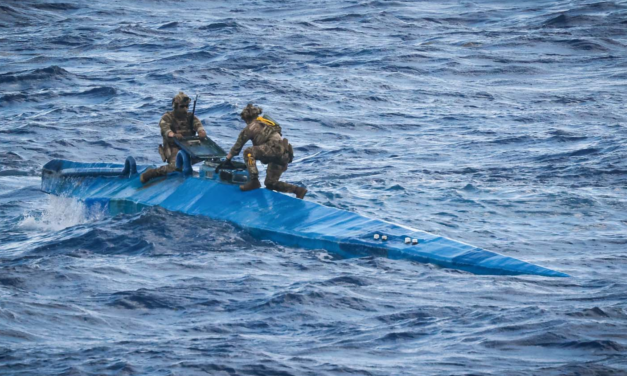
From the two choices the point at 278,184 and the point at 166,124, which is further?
the point at 166,124

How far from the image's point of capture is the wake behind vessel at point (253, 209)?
14.4 m

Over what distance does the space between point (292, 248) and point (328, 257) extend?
833 mm

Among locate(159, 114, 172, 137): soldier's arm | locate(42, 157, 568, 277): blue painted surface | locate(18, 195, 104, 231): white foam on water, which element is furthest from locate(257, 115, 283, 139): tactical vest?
locate(18, 195, 104, 231): white foam on water

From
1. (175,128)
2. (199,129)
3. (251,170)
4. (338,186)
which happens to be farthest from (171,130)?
(338,186)

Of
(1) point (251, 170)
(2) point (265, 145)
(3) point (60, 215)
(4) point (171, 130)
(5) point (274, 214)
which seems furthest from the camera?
(3) point (60, 215)

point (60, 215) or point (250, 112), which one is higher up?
point (250, 112)

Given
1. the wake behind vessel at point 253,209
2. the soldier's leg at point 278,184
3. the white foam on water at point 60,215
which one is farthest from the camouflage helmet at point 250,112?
the white foam on water at point 60,215

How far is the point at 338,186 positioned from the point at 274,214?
4746 millimetres

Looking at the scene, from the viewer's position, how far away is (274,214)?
16.8 metres

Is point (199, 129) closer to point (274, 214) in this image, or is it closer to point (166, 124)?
point (166, 124)

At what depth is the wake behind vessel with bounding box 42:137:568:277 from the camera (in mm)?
14430

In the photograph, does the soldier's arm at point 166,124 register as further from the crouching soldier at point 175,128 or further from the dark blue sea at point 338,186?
the dark blue sea at point 338,186

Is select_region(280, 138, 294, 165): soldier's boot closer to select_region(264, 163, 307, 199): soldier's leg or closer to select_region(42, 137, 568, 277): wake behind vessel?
select_region(264, 163, 307, 199): soldier's leg

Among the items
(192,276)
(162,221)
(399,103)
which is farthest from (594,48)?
(192,276)
